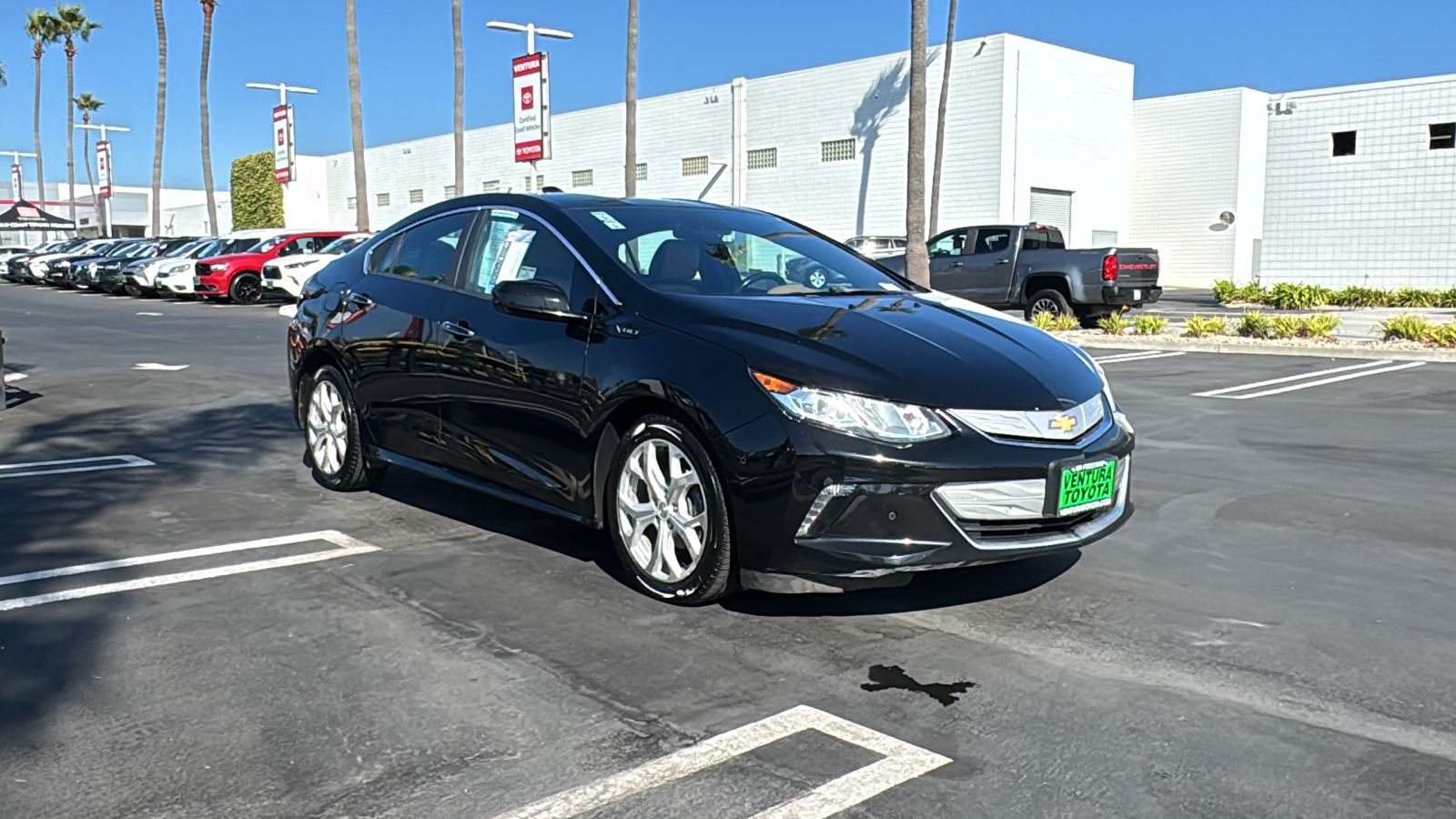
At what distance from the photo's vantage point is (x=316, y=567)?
544 cm

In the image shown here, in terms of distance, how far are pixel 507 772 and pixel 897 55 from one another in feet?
115

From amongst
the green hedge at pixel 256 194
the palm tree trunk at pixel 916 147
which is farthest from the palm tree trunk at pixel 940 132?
the green hedge at pixel 256 194

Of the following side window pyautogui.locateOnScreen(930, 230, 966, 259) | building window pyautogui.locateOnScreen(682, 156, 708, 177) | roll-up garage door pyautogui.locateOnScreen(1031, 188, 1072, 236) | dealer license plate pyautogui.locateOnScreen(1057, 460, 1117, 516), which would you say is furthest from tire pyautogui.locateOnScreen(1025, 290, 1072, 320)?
building window pyautogui.locateOnScreen(682, 156, 708, 177)

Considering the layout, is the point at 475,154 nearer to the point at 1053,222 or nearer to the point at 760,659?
the point at 1053,222

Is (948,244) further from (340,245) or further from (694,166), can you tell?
(694,166)

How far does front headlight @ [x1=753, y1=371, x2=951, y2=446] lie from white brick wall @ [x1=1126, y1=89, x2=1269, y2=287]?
1521 inches

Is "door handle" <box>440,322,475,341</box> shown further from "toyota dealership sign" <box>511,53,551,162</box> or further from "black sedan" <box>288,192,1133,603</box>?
"toyota dealership sign" <box>511,53,551,162</box>

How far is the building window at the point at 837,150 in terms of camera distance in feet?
125

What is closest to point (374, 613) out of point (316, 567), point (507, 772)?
point (316, 567)

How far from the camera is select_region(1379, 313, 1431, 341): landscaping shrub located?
16.0 metres

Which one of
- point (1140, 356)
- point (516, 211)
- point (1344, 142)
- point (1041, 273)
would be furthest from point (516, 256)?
point (1344, 142)

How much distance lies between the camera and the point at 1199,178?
39.7 meters

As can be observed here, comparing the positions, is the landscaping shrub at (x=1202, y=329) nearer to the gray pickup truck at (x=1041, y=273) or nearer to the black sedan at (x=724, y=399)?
the gray pickup truck at (x=1041, y=273)

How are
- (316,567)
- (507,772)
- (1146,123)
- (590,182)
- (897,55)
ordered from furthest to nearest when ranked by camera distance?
(590,182) → (1146,123) → (897,55) → (316,567) → (507,772)
